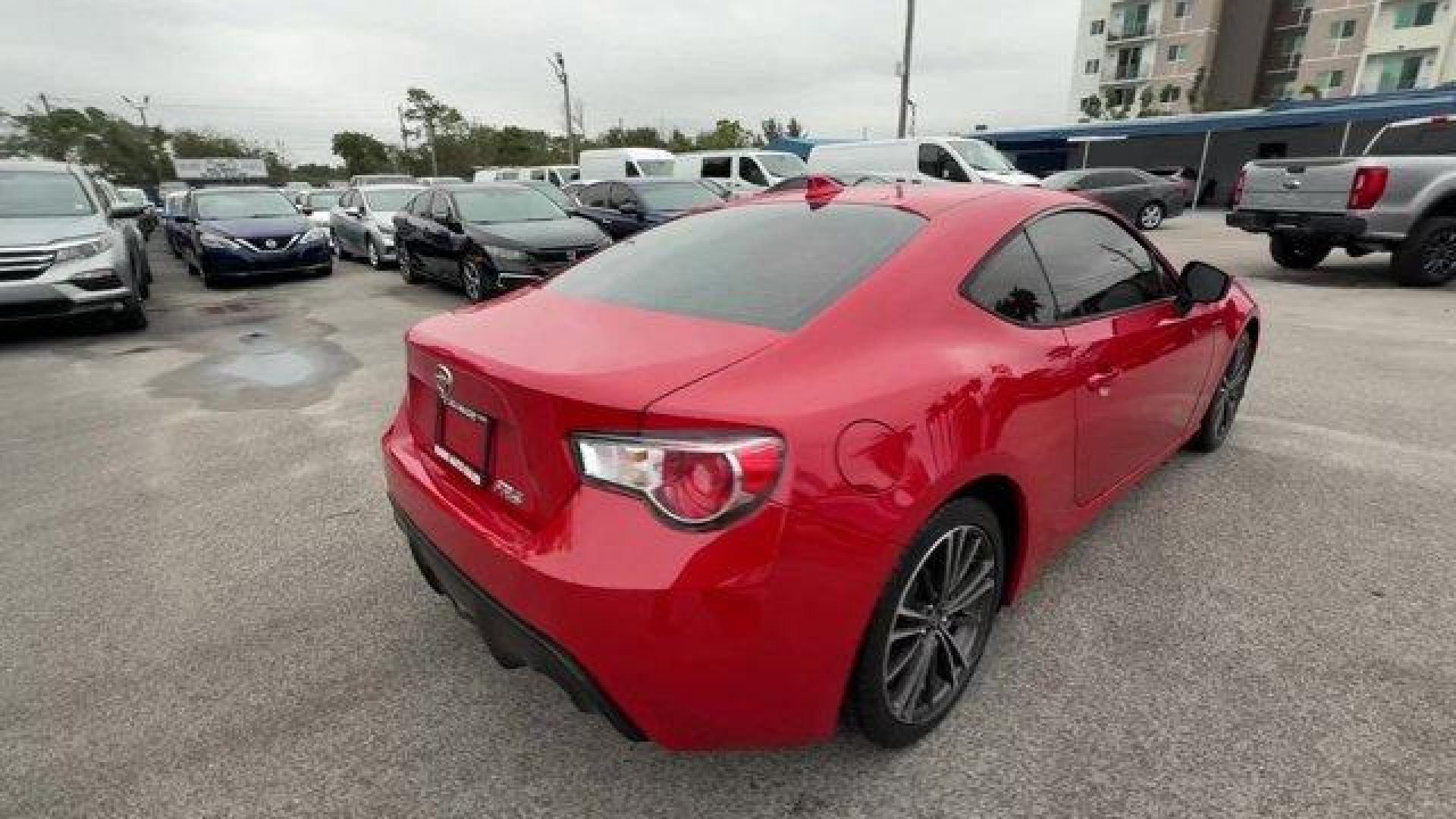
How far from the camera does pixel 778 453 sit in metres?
1.54

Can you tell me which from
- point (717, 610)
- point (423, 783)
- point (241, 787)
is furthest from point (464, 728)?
point (717, 610)

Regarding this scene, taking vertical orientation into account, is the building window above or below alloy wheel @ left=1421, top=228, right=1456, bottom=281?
above

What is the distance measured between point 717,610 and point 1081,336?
64.1 inches

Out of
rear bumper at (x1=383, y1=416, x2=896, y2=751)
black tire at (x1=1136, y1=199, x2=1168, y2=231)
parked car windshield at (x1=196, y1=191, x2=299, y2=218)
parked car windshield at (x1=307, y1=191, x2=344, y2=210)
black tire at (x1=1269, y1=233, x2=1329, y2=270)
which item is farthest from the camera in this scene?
parked car windshield at (x1=307, y1=191, x2=344, y2=210)

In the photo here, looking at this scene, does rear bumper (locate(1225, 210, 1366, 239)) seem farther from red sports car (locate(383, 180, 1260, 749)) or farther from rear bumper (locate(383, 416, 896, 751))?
rear bumper (locate(383, 416, 896, 751))

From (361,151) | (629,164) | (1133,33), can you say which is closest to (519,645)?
(629,164)

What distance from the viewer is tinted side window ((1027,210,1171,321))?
8.24 ft

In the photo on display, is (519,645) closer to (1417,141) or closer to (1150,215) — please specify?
(1417,141)

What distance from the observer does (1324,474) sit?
12.3 ft

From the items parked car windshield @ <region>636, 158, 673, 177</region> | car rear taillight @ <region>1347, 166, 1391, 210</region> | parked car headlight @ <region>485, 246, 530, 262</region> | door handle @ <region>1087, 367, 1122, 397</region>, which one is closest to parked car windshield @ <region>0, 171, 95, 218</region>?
parked car headlight @ <region>485, 246, 530, 262</region>

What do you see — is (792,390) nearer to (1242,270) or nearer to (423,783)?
(423,783)

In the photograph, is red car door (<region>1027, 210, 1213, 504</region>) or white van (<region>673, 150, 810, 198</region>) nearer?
red car door (<region>1027, 210, 1213, 504</region>)

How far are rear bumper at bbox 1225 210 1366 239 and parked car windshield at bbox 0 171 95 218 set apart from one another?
534 inches

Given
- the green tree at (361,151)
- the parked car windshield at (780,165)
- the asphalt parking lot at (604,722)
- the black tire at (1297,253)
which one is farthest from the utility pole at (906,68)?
the green tree at (361,151)
